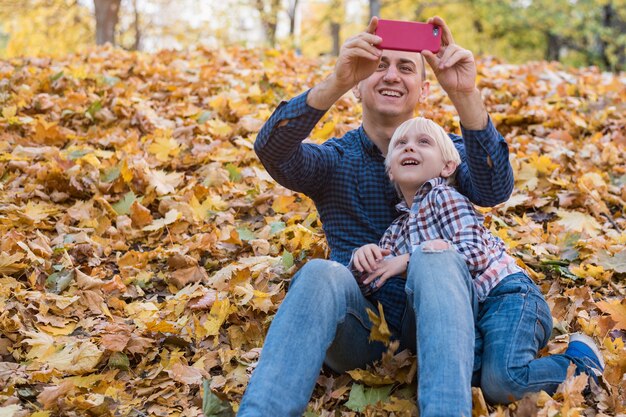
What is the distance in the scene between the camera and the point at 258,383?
1849 millimetres

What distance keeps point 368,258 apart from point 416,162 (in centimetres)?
40

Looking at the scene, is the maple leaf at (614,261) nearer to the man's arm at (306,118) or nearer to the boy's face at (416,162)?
the boy's face at (416,162)

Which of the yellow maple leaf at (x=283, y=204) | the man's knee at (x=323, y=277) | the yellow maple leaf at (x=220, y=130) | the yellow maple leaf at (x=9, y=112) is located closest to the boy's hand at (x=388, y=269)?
the man's knee at (x=323, y=277)

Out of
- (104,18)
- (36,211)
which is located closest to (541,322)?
(36,211)

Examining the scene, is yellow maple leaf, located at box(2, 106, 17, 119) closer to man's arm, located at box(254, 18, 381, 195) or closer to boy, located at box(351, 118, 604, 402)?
man's arm, located at box(254, 18, 381, 195)

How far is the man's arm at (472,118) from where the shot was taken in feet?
7.19

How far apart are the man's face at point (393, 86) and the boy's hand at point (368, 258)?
24.7 inches

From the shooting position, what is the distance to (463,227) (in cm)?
221

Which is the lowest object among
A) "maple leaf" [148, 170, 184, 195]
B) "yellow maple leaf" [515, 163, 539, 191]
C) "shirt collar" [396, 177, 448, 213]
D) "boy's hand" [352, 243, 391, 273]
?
"maple leaf" [148, 170, 184, 195]

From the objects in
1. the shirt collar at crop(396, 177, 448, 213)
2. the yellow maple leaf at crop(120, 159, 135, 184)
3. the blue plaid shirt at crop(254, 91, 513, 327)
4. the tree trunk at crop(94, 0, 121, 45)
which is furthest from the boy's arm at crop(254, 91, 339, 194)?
the tree trunk at crop(94, 0, 121, 45)

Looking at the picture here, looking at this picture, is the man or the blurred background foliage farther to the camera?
the blurred background foliage

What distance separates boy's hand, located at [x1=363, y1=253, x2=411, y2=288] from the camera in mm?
2199

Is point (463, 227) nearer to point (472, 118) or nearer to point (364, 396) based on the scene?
point (472, 118)

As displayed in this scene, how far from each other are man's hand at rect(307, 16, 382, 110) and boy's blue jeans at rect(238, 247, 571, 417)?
22.5 inches
